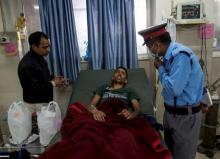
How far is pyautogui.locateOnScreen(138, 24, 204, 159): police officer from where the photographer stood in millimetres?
1985

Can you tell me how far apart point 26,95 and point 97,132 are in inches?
48.0

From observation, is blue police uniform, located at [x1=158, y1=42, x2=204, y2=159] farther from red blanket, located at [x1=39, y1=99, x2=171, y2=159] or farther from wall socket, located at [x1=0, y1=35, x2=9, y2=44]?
wall socket, located at [x1=0, y1=35, x2=9, y2=44]

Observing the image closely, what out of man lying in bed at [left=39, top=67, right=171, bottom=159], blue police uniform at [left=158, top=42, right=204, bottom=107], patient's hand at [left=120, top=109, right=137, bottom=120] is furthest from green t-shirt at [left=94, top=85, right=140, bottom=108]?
blue police uniform at [left=158, top=42, right=204, bottom=107]

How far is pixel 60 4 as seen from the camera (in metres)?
3.22

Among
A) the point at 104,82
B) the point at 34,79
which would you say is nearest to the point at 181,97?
the point at 104,82

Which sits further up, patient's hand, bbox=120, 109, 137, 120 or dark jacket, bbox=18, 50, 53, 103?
dark jacket, bbox=18, 50, 53, 103

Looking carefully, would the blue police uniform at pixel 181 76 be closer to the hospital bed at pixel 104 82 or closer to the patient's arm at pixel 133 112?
the patient's arm at pixel 133 112

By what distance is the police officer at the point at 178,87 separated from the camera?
6.51ft

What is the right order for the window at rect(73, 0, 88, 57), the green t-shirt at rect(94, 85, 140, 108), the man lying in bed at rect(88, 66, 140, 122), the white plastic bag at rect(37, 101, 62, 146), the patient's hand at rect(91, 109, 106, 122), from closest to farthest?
the patient's hand at rect(91, 109, 106, 122)
the white plastic bag at rect(37, 101, 62, 146)
the man lying in bed at rect(88, 66, 140, 122)
the green t-shirt at rect(94, 85, 140, 108)
the window at rect(73, 0, 88, 57)

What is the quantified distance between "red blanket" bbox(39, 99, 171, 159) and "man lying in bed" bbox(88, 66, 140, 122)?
1.10ft

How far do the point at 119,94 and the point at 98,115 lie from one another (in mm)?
555

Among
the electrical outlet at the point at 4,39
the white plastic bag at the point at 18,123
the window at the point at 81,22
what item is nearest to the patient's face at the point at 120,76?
the window at the point at 81,22

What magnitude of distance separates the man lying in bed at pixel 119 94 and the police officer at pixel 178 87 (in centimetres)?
37

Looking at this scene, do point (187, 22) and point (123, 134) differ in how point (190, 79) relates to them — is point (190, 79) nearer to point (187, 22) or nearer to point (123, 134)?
point (123, 134)
